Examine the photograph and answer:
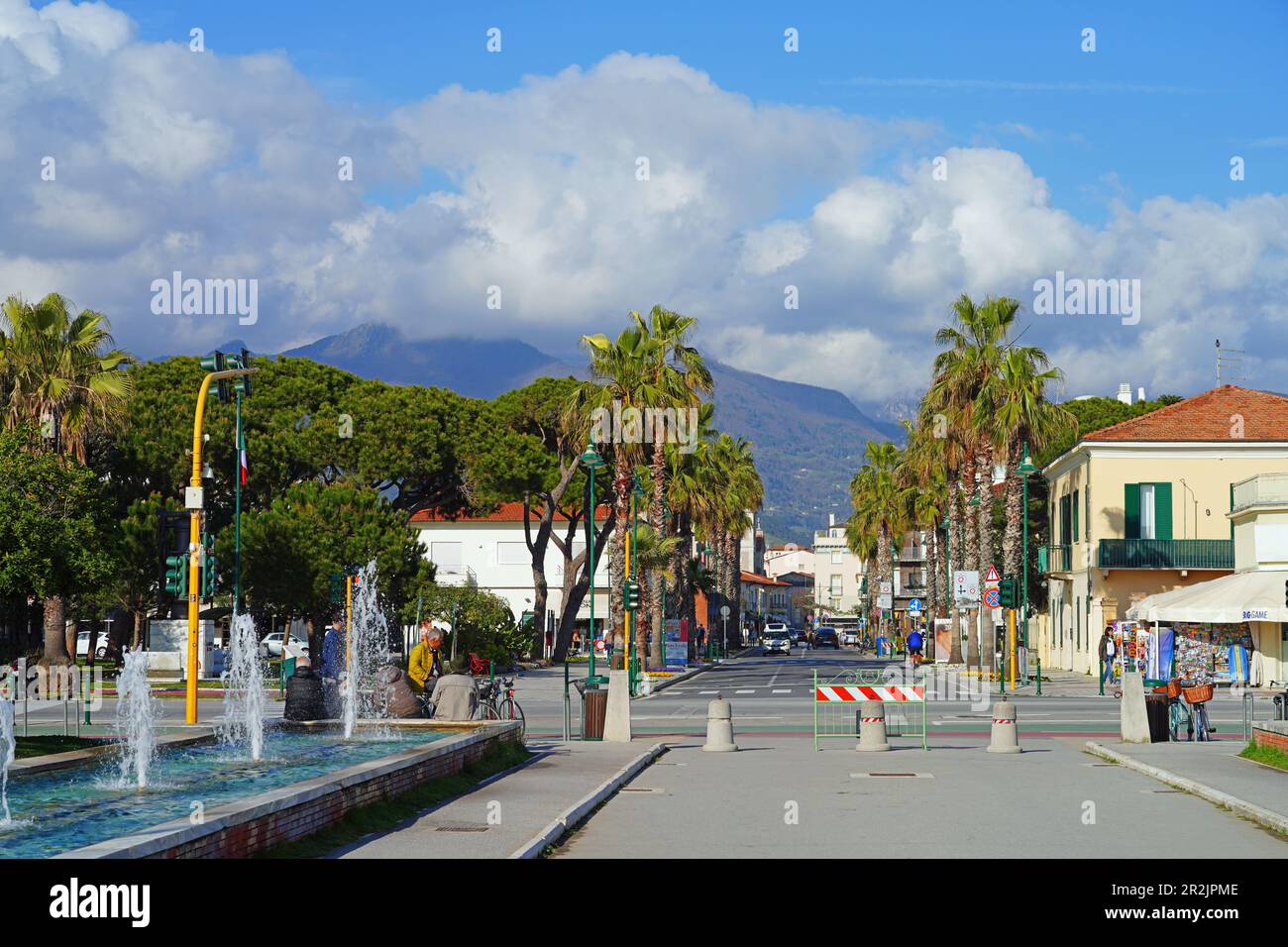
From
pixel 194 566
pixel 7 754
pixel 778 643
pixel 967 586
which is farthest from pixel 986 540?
pixel 778 643

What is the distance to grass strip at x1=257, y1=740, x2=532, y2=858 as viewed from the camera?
1119 cm

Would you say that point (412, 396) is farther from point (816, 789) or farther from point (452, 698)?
point (816, 789)

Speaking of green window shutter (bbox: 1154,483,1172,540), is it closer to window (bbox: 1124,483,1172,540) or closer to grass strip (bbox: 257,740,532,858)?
window (bbox: 1124,483,1172,540)

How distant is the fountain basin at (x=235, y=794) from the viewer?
9.66 meters

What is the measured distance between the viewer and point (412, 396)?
65.1m

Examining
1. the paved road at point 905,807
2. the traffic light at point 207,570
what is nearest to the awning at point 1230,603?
the paved road at point 905,807

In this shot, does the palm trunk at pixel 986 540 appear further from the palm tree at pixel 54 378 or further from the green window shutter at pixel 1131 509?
the palm tree at pixel 54 378

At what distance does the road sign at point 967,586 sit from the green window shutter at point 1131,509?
7.19 meters

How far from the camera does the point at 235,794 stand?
1470 centimetres

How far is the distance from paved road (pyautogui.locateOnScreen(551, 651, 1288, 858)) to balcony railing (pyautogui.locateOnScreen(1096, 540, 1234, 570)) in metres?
28.2

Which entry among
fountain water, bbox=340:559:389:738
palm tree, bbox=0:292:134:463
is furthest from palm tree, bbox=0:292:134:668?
fountain water, bbox=340:559:389:738
